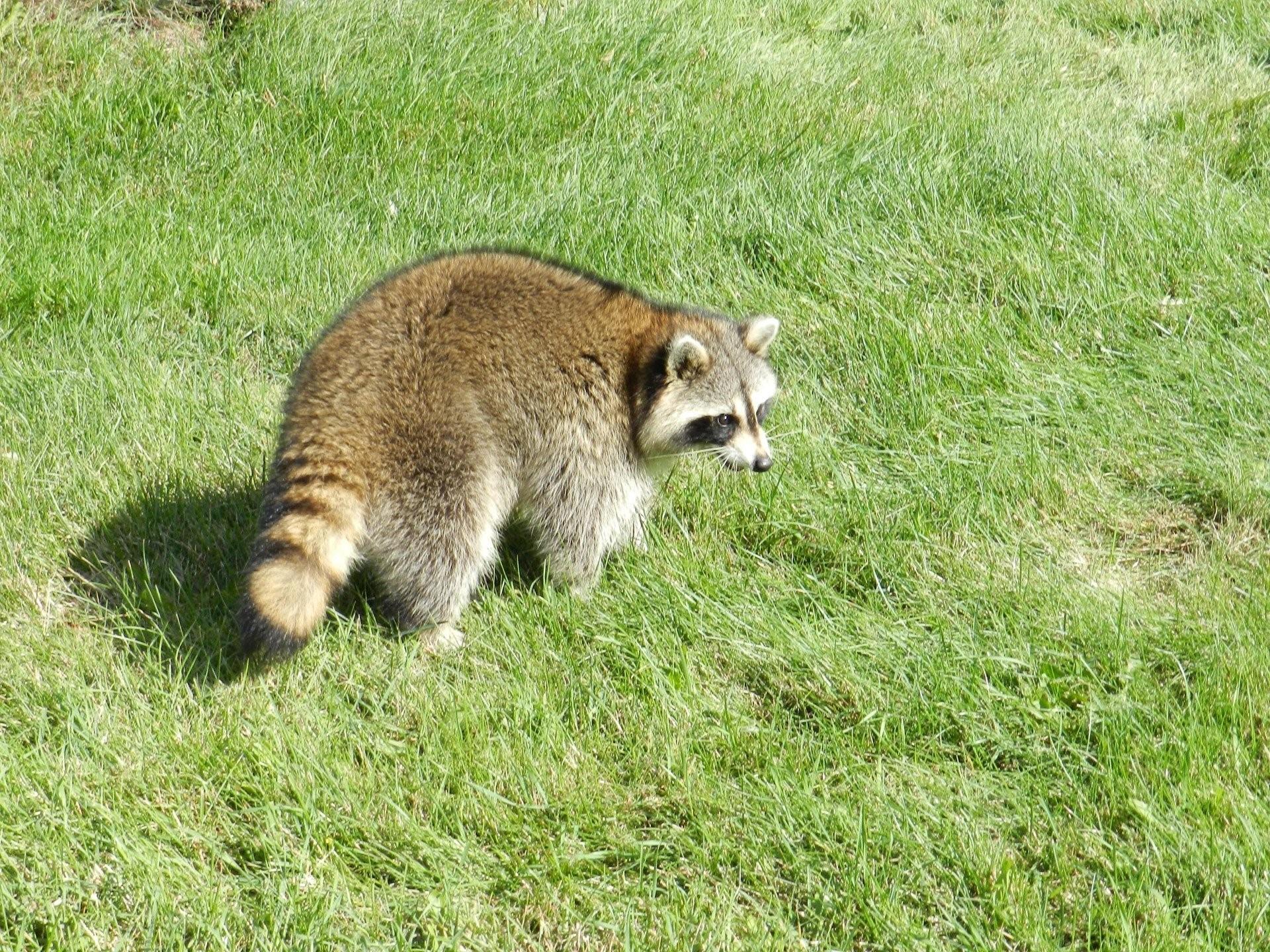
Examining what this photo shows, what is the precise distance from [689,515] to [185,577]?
5.15 feet

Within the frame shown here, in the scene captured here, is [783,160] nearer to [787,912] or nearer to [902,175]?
[902,175]

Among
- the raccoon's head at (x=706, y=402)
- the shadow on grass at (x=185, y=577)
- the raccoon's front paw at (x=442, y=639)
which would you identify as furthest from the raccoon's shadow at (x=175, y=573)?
the raccoon's head at (x=706, y=402)

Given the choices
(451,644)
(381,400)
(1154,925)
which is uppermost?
(381,400)

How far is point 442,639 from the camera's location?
3.64 m

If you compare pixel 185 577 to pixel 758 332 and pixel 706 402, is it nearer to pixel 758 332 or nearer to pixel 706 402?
pixel 706 402

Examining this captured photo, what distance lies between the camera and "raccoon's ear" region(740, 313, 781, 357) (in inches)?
167

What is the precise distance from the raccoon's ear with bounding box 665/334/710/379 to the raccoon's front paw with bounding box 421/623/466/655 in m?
1.06

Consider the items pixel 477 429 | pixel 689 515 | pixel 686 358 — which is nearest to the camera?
pixel 477 429

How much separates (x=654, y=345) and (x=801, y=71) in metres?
3.00

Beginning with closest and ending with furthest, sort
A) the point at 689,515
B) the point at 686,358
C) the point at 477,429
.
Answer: the point at 477,429 < the point at 686,358 < the point at 689,515

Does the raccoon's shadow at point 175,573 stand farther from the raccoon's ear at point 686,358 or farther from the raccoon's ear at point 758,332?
the raccoon's ear at point 758,332

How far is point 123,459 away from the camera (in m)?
4.00

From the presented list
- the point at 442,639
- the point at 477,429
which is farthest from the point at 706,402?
the point at 442,639

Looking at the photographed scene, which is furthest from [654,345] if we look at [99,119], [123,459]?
[99,119]
